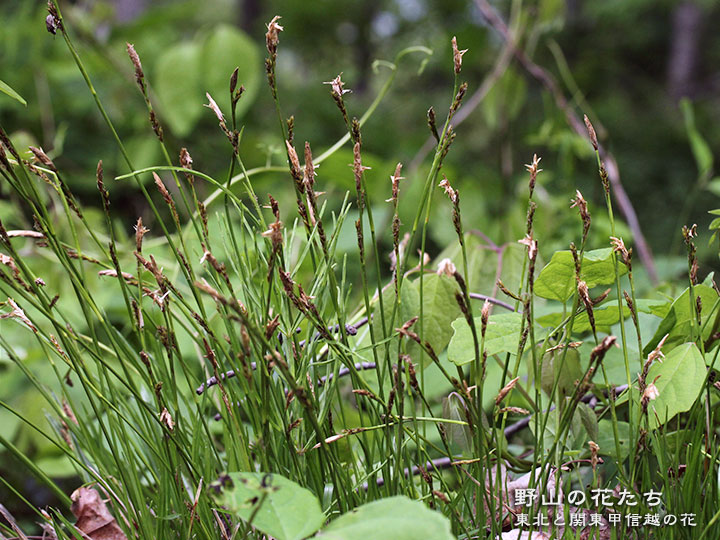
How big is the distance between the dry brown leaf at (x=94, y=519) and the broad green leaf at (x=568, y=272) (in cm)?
33

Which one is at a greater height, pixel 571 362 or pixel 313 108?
pixel 313 108

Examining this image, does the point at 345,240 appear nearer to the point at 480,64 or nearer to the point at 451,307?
the point at 451,307

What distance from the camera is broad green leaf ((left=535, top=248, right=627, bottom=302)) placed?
0.36 m

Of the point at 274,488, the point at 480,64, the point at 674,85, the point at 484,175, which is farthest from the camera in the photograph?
the point at 674,85

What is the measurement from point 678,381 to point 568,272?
0.27ft

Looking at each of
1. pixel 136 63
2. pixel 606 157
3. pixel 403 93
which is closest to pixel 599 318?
pixel 136 63

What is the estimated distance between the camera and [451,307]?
0.44 m

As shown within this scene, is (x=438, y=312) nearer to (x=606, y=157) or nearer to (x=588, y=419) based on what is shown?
(x=588, y=419)

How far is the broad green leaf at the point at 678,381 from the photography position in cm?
33

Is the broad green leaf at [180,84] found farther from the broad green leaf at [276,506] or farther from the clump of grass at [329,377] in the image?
the broad green leaf at [276,506]

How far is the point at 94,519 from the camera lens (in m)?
0.45

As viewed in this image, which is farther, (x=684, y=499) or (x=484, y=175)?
(x=484, y=175)

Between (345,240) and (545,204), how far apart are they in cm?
35

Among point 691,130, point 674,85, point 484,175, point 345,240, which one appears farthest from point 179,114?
point 674,85
